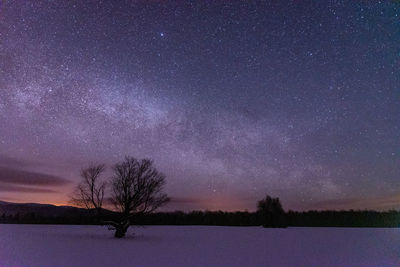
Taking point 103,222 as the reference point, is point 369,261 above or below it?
below

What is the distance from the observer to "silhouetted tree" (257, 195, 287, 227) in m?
89.8

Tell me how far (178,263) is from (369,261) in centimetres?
1050

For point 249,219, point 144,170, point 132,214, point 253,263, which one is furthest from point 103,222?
point 249,219

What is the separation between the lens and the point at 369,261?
707 inches

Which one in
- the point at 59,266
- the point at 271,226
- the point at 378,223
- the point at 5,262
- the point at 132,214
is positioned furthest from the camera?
the point at 378,223

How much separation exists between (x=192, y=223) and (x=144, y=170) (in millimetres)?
68395

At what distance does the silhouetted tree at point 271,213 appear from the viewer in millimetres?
89812

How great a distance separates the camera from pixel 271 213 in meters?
91.0

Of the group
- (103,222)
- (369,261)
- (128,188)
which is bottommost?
(369,261)

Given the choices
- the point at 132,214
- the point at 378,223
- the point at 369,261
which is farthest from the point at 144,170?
the point at 378,223

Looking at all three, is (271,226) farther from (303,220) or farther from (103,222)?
(103,222)

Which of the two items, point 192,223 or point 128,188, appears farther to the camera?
point 192,223

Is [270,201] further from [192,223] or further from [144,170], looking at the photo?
[144,170]

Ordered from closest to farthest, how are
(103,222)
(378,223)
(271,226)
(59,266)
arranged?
(59,266) → (103,222) → (271,226) → (378,223)
